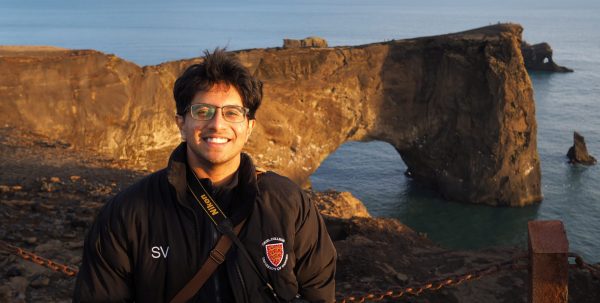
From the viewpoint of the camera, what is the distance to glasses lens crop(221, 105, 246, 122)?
4.13 m

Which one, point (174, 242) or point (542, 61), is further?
point (542, 61)

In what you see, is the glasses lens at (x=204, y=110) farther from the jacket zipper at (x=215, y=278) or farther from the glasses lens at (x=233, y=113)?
the jacket zipper at (x=215, y=278)

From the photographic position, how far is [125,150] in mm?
23703

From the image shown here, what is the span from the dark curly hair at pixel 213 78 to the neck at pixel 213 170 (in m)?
0.38

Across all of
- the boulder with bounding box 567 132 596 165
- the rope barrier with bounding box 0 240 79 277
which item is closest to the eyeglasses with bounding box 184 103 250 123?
the rope barrier with bounding box 0 240 79 277

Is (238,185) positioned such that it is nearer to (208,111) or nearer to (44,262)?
(208,111)

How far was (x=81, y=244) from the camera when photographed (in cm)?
971

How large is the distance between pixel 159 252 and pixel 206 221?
1.25 feet

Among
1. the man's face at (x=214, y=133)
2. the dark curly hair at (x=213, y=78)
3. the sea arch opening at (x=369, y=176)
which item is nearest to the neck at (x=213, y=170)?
the man's face at (x=214, y=133)

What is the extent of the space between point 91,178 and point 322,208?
6510mm

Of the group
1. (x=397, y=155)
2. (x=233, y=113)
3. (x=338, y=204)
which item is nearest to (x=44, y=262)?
(x=233, y=113)

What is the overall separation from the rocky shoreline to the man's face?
15.6ft

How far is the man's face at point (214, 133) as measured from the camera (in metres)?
4.09

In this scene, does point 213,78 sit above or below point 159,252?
above
